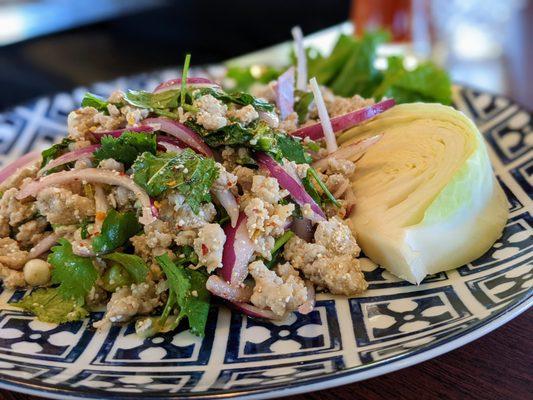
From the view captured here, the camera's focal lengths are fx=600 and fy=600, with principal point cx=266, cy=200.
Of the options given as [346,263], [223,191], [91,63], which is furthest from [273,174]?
[91,63]

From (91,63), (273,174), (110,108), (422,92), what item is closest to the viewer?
(273,174)

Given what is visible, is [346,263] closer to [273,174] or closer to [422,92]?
[273,174]

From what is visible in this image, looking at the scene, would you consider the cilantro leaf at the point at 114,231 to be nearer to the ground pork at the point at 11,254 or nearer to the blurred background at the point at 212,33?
the ground pork at the point at 11,254

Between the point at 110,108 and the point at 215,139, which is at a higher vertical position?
the point at 110,108

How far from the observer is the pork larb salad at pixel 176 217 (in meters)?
2.06

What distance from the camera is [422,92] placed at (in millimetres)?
3547

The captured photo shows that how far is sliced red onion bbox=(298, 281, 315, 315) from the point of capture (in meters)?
2.06

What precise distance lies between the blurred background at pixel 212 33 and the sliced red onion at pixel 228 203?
497 centimetres

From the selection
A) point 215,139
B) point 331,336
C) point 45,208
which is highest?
point 215,139

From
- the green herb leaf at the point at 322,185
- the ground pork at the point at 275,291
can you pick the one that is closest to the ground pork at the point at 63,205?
the ground pork at the point at 275,291

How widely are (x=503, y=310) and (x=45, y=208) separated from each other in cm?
163

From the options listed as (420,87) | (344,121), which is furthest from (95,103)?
(420,87)

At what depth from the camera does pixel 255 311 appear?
6.68 ft

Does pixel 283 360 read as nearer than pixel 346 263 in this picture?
Yes
